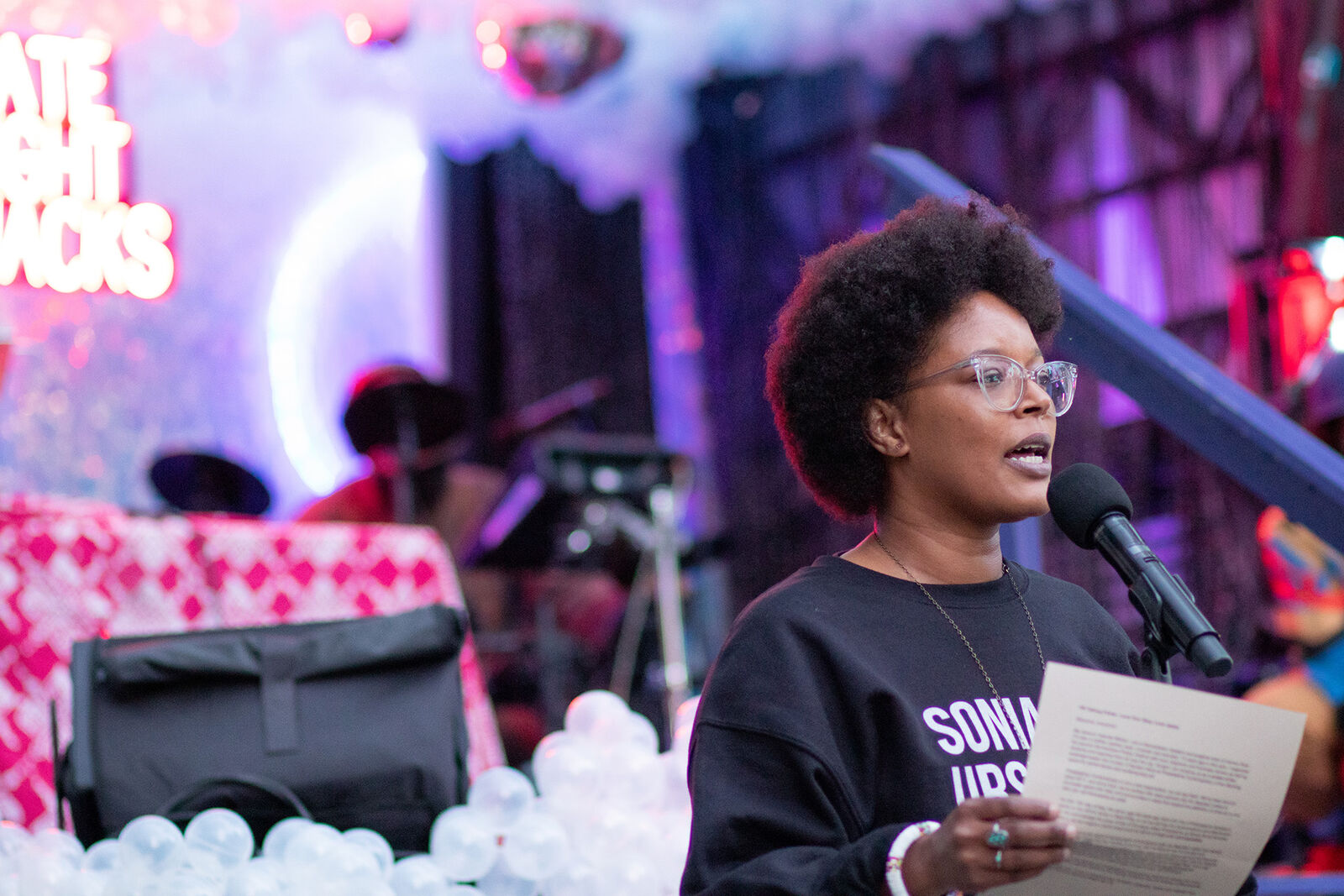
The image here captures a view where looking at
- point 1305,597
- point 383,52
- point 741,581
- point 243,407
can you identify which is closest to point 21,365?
point 243,407

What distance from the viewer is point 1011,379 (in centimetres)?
150

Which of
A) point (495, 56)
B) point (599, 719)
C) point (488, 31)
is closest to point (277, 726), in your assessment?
point (599, 719)

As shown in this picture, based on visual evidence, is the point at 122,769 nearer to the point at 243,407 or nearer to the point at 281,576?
the point at 281,576

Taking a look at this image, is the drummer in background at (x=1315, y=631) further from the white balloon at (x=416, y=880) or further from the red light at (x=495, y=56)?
the red light at (x=495, y=56)

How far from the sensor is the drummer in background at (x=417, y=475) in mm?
5406

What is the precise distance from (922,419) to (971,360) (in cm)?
8

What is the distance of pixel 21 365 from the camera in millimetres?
6480

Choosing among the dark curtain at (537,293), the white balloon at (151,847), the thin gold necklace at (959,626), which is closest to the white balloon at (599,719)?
the white balloon at (151,847)

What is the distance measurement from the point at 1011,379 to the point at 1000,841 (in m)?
0.58

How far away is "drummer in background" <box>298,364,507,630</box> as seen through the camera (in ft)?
17.7

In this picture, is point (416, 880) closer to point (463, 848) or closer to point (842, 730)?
point (463, 848)

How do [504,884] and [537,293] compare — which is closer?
[504,884]

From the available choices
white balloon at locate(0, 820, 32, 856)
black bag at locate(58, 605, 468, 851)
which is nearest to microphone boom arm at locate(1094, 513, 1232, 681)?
black bag at locate(58, 605, 468, 851)

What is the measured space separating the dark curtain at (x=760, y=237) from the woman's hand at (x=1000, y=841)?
530 cm
